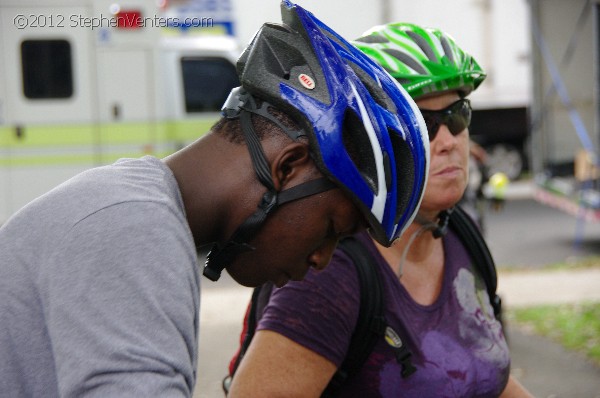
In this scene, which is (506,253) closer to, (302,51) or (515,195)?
(515,195)

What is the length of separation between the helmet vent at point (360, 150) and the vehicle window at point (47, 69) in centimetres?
1071

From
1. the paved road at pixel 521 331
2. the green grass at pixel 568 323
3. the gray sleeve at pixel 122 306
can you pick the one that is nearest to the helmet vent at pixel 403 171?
the gray sleeve at pixel 122 306

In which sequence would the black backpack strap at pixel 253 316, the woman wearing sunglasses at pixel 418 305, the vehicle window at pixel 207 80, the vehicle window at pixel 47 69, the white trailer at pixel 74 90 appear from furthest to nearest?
the vehicle window at pixel 207 80
the vehicle window at pixel 47 69
the white trailer at pixel 74 90
the black backpack strap at pixel 253 316
the woman wearing sunglasses at pixel 418 305

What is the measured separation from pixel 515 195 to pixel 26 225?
55.7ft

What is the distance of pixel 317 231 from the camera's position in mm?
1846

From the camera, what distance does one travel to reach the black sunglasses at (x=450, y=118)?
2766 mm

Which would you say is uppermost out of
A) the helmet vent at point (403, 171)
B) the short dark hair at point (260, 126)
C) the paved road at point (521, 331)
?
the short dark hair at point (260, 126)

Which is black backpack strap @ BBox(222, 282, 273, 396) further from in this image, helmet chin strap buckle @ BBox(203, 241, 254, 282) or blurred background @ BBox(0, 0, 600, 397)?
blurred background @ BBox(0, 0, 600, 397)

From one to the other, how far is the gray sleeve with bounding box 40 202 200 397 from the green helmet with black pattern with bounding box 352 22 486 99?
49.6 inches

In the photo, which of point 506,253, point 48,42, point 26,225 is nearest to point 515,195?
point 506,253

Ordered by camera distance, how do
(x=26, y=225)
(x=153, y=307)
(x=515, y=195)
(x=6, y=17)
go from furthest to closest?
(x=515, y=195), (x=6, y=17), (x=26, y=225), (x=153, y=307)

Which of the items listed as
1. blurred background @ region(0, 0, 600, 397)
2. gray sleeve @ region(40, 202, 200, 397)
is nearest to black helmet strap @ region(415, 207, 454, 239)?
gray sleeve @ region(40, 202, 200, 397)

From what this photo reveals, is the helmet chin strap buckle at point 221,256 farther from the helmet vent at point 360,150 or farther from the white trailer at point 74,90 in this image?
the white trailer at point 74,90

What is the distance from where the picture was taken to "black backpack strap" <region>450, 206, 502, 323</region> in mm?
2807
